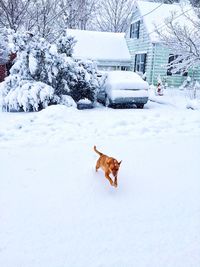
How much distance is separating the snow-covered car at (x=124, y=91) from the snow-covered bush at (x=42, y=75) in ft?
2.18

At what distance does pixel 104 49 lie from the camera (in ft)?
70.7

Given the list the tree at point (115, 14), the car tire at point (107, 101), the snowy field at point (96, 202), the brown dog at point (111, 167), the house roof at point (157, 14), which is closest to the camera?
the snowy field at point (96, 202)

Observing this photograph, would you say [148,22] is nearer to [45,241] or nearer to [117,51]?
[117,51]

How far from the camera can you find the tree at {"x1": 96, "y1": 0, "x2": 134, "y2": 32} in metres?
35.1

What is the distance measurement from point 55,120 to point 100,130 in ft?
4.78

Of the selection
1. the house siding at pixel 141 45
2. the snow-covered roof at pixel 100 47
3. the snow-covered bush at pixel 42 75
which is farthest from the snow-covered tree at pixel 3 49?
the house siding at pixel 141 45

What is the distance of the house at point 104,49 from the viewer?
2097 centimetres

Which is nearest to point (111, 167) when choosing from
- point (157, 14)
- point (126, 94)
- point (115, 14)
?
point (126, 94)

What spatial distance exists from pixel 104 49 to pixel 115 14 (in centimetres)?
1652

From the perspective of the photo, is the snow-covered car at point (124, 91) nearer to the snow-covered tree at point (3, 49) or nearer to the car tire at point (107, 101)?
the car tire at point (107, 101)

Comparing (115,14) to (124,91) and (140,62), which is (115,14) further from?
(124,91)

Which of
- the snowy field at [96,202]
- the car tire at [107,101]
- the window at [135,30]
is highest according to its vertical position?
the window at [135,30]

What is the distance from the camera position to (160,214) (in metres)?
3.04

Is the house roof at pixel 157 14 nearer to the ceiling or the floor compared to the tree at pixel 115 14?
nearer to the floor
